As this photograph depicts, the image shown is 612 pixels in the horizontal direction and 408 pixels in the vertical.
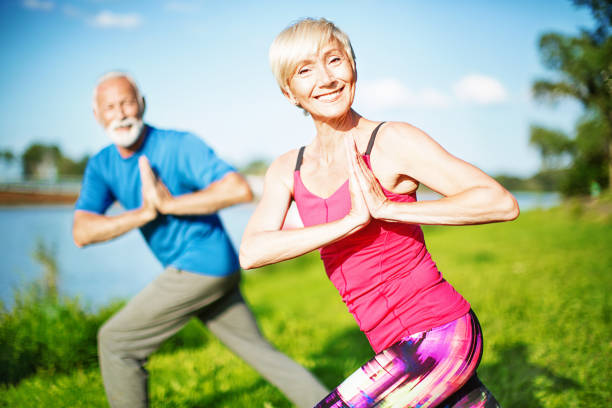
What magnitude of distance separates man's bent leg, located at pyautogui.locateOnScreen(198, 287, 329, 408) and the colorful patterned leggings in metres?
1.09

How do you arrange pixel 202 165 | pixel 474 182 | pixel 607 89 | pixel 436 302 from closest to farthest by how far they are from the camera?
1. pixel 474 182
2. pixel 436 302
3. pixel 202 165
4. pixel 607 89

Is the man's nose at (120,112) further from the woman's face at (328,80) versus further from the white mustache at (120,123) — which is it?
the woman's face at (328,80)

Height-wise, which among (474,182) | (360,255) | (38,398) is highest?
(474,182)

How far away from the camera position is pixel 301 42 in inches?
65.3

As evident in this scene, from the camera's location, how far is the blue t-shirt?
8.80 ft

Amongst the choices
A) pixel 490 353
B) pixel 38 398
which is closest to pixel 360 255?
pixel 38 398

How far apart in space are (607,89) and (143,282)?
11.0m

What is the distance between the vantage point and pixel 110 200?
286 centimetres

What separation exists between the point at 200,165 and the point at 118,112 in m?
0.58

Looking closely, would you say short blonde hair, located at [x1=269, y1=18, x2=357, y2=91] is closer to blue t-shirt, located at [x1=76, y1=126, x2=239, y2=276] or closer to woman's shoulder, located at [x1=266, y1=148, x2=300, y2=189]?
woman's shoulder, located at [x1=266, y1=148, x2=300, y2=189]

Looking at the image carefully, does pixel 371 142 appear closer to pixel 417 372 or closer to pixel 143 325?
pixel 417 372

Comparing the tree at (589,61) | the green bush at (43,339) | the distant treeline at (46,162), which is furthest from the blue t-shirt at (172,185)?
the distant treeline at (46,162)

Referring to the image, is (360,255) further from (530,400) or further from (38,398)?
(38,398)

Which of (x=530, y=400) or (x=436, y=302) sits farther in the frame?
(x=530, y=400)
